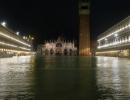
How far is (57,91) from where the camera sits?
1432cm

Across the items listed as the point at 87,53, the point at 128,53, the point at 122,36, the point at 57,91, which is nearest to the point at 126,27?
the point at 122,36

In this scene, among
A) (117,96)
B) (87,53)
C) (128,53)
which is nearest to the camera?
(117,96)

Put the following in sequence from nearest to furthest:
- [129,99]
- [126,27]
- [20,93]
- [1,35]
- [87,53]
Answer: [129,99] < [20,93] < [126,27] < [1,35] < [87,53]

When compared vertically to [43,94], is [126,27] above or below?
above

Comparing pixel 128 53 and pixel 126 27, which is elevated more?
pixel 126 27

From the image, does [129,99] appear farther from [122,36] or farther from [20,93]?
[122,36]

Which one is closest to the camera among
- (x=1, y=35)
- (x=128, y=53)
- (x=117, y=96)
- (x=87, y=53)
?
(x=117, y=96)

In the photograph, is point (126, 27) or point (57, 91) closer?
point (57, 91)

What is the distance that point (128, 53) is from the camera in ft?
344

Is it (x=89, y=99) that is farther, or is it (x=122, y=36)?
(x=122, y=36)

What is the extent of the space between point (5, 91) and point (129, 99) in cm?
525

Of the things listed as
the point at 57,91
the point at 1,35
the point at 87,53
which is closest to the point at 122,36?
the point at 1,35

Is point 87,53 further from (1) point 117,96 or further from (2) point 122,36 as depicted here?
(1) point 117,96

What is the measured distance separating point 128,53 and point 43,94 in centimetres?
9367
